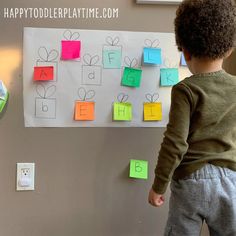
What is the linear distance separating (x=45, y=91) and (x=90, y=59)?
20 cm

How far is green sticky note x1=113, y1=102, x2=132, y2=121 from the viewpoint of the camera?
55.5 inches

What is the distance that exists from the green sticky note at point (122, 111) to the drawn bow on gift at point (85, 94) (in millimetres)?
91

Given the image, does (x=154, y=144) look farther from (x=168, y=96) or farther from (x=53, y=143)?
(x=53, y=143)

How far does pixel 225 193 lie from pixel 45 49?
769mm

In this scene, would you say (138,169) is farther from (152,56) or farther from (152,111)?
(152,56)

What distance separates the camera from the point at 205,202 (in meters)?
1.08

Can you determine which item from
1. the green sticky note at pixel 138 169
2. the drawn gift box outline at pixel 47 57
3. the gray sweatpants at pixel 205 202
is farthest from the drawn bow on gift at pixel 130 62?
the gray sweatpants at pixel 205 202

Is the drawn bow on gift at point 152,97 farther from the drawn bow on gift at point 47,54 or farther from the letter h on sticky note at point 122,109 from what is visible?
the drawn bow on gift at point 47,54

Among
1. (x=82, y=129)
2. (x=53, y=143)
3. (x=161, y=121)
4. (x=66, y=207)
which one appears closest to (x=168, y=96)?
(x=161, y=121)

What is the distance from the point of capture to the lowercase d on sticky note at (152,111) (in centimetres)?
143

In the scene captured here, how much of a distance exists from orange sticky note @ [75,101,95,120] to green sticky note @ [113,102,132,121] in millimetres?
82

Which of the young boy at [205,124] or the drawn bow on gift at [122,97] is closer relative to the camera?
the young boy at [205,124]

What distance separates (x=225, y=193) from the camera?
1.08 m

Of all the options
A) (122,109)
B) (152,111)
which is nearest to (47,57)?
(122,109)
